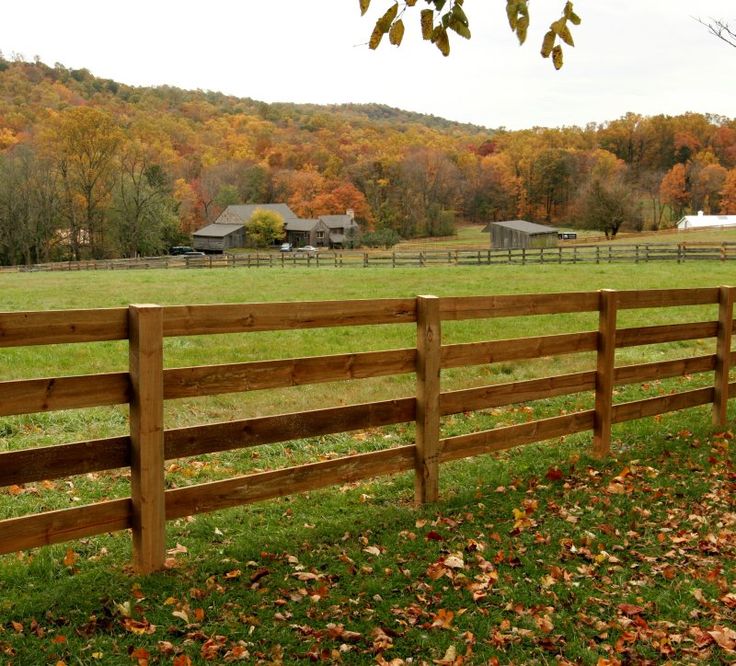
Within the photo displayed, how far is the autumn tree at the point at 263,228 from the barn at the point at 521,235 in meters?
25.9

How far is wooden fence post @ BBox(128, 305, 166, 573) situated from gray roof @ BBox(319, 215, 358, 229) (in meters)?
87.8

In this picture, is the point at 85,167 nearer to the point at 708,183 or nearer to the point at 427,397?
the point at 427,397

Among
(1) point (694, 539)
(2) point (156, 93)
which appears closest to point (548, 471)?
(1) point (694, 539)

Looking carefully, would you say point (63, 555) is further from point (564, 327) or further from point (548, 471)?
point (564, 327)

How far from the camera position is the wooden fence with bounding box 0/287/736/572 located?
3834mm

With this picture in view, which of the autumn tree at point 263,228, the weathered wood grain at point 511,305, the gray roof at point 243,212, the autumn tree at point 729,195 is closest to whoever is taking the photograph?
the weathered wood grain at point 511,305

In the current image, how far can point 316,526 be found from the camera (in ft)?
16.7

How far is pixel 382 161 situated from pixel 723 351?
3700 inches

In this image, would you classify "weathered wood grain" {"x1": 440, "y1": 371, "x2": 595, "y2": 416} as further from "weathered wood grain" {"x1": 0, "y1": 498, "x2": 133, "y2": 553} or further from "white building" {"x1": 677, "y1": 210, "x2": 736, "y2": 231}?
"white building" {"x1": 677, "y1": 210, "x2": 736, "y2": 231}

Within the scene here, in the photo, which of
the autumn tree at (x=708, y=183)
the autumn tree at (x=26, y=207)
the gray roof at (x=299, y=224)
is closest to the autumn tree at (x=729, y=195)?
the autumn tree at (x=708, y=183)

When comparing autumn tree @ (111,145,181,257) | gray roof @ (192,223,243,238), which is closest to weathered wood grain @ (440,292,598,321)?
autumn tree @ (111,145,181,257)

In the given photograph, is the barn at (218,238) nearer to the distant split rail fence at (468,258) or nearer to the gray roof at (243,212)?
the gray roof at (243,212)

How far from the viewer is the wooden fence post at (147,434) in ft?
13.2

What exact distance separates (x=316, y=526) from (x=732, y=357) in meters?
5.37
